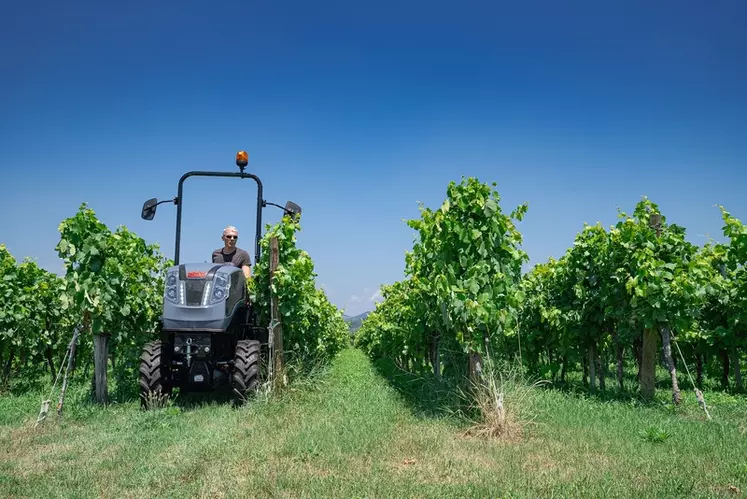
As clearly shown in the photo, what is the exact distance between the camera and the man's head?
8117 mm

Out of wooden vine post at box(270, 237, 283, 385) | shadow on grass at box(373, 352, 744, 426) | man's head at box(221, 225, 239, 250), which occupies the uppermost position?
man's head at box(221, 225, 239, 250)

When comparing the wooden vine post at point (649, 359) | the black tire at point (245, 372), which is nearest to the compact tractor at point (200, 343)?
the black tire at point (245, 372)

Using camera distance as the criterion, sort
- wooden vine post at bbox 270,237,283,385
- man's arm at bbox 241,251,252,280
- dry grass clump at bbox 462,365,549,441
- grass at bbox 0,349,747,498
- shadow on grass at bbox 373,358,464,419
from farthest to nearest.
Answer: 1. man's arm at bbox 241,251,252,280
2. wooden vine post at bbox 270,237,283,385
3. shadow on grass at bbox 373,358,464,419
4. dry grass clump at bbox 462,365,549,441
5. grass at bbox 0,349,747,498

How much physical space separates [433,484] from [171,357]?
440 centimetres

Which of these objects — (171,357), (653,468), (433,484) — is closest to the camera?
(433,484)

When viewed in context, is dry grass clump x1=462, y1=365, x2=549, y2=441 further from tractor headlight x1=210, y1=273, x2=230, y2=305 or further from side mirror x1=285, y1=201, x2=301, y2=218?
side mirror x1=285, y1=201, x2=301, y2=218

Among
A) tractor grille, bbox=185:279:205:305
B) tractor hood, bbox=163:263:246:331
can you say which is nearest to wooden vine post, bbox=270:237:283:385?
tractor hood, bbox=163:263:246:331

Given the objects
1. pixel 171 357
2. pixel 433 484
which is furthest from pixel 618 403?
pixel 171 357

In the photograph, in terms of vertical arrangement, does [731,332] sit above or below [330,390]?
above

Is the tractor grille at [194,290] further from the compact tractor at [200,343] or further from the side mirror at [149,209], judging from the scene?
the side mirror at [149,209]

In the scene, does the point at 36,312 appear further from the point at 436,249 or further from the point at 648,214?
the point at 648,214

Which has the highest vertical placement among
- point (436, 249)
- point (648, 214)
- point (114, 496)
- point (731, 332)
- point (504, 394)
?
point (648, 214)

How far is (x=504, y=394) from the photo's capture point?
600cm

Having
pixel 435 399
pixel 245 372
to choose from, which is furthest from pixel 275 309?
pixel 435 399
